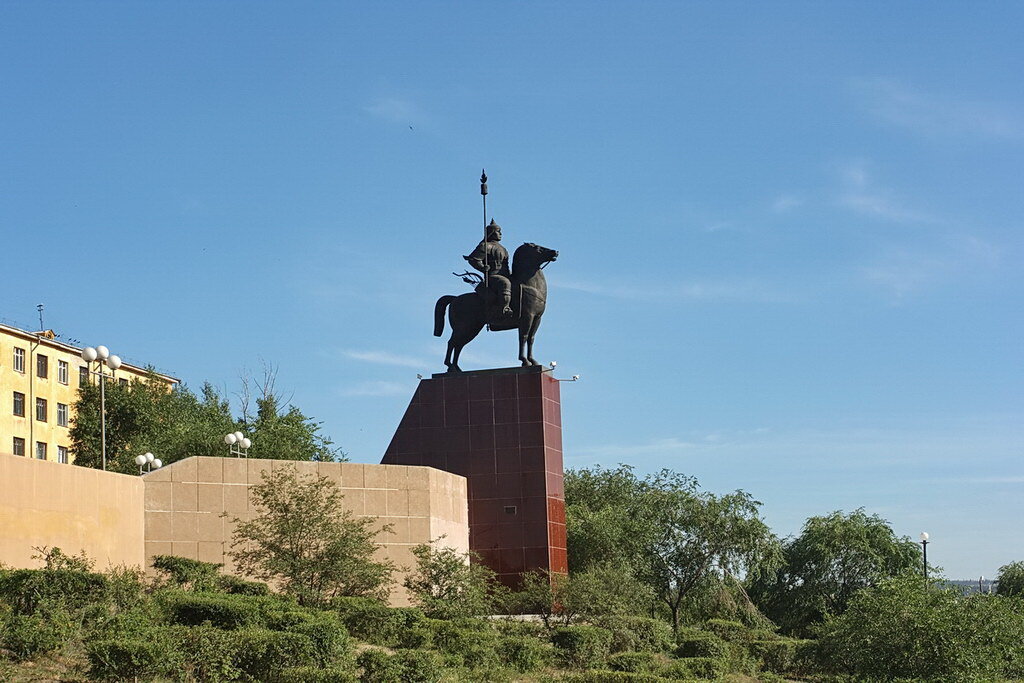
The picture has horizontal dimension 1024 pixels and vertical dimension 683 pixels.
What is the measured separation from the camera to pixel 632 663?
925 inches

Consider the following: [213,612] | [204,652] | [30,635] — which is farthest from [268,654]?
[30,635]

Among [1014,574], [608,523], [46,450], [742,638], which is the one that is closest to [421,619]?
[742,638]

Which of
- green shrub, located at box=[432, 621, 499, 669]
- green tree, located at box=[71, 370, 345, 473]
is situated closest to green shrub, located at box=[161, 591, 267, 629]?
green shrub, located at box=[432, 621, 499, 669]

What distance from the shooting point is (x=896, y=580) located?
79.5 ft

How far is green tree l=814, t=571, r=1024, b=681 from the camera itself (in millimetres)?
22312

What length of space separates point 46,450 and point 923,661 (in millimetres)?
52639

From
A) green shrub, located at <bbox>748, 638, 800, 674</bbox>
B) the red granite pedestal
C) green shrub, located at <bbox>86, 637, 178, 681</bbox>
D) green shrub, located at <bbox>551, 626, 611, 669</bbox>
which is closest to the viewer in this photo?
green shrub, located at <bbox>86, 637, 178, 681</bbox>

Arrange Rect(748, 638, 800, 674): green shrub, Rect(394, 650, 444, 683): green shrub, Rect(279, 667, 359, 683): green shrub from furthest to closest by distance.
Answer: Rect(748, 638, 800, 674): green shrub → Rect(394, 650, 444, 683): green shrub → Rect(279, 667, 359, 683): green shrub

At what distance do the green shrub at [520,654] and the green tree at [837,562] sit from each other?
29.8 metres

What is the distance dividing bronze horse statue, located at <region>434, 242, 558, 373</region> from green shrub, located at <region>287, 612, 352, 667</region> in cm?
1439

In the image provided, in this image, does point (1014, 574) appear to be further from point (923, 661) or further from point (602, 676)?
point (602, 676)

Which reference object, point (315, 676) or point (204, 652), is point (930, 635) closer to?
point (315, 676)

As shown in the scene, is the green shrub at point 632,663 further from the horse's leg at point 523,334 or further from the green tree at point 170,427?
the green tree at point 170,427

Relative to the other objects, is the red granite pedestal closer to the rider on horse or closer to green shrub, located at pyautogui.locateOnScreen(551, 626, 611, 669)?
the rider on horse
